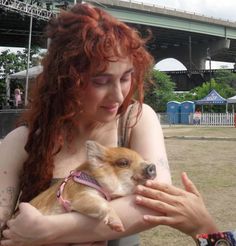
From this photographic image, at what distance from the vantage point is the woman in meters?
2.06

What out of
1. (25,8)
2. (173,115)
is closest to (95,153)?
(25,8)

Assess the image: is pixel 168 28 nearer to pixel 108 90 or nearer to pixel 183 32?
pixel 183 32

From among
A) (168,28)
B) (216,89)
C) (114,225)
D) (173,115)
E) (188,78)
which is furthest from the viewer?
(188,78)

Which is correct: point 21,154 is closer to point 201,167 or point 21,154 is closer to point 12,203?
point 12,203

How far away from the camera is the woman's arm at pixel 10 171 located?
7.70 ft

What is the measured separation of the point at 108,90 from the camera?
2186 millimetres

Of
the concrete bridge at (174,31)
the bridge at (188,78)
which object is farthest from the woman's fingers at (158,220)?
the bridge at (188,78)

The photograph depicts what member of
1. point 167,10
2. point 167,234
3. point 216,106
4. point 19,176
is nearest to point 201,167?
point 167,234

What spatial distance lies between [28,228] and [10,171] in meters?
0.40

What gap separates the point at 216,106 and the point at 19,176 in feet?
151

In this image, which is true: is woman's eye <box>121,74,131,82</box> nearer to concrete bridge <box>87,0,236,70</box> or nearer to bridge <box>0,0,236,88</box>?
bridge <box>0,0,236,88</box>

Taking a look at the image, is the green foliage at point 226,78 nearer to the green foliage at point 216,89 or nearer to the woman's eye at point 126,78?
the green foliage at point 216,89

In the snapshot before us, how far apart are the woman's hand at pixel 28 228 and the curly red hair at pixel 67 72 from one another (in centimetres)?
27

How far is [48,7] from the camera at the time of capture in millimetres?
37688
